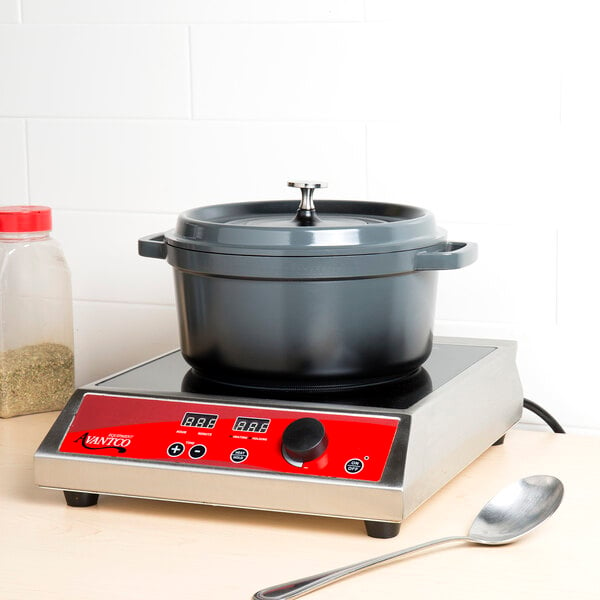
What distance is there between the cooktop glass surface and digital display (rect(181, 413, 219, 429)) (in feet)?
0.09

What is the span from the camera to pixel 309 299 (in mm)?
940

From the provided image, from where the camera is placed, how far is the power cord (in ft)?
4.07

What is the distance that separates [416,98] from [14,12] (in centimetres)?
65

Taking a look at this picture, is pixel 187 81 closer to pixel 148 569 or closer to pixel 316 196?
pixel 316 196

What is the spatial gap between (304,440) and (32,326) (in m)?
0.61

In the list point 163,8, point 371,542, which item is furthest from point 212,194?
point 371,542

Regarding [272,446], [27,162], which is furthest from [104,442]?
[27,162]

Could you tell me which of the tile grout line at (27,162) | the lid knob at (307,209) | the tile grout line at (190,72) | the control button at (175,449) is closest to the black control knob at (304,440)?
the control button at (175,449)

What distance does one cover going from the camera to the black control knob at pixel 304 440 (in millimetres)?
894

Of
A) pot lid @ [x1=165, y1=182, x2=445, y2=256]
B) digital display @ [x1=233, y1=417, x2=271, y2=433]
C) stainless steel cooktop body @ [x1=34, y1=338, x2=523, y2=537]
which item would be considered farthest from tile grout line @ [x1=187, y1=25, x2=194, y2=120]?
digital display @ [x1=233, y1=417, x2=271, y2=433]

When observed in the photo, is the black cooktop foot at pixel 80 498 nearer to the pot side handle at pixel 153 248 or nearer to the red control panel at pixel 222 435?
the red control panel at pixel 222 435

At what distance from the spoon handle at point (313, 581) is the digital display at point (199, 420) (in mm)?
200

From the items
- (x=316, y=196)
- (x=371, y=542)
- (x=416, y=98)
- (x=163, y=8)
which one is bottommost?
(x=371, y=542)

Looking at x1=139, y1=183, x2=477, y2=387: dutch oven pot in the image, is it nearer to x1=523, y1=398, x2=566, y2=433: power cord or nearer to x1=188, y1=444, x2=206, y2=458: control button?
x1=188, y1=444, x2=206, y2=458: control button
